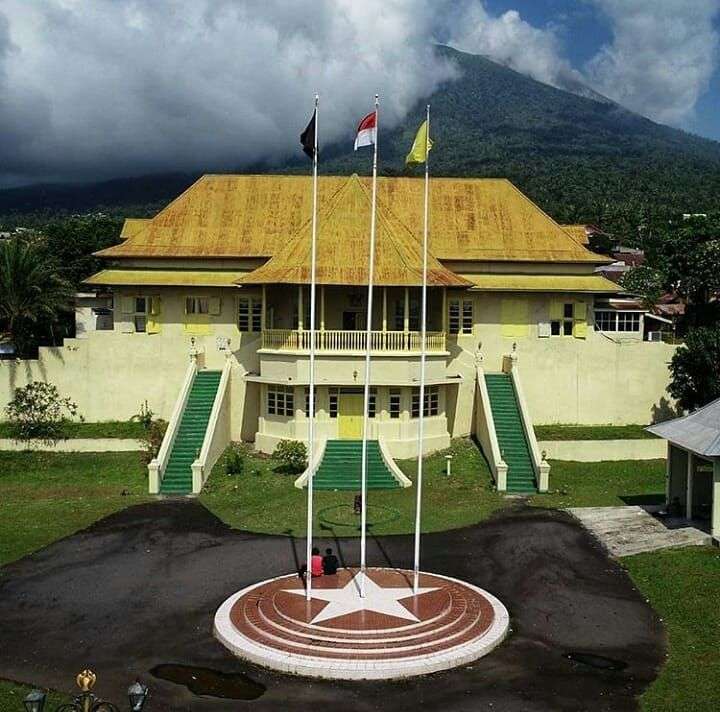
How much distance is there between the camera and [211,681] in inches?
591

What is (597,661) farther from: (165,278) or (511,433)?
(165,278)

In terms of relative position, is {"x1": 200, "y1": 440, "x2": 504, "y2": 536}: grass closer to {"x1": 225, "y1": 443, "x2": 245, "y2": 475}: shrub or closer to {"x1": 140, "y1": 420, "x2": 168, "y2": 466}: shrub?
{"x1": 225, "y1": 443, "x2": 245, "y2": 475}: shrub

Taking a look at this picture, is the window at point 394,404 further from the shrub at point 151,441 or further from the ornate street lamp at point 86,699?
the ornate street lamp at point 86,699

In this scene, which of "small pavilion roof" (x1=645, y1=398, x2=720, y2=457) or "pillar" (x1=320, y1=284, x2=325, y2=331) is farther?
"pillar" (x1=320, y1=284, x2=325, y2=331)

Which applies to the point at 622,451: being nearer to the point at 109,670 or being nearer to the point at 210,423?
the point at 210,423

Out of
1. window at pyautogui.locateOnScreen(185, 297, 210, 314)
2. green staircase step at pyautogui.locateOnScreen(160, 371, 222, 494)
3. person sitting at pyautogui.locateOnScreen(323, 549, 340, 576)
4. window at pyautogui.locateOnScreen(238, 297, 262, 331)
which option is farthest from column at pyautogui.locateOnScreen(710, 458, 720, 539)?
window at pyautogui.locateOnScreen(185, 297, 210, 314)

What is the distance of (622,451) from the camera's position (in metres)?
32.7

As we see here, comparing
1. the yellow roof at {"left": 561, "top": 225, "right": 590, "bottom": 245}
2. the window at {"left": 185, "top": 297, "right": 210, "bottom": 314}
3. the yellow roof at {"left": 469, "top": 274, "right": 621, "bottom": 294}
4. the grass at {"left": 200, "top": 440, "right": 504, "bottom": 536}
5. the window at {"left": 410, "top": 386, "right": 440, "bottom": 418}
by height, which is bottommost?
the grass at {"left": 200, "top": 440, "right": 504, "bottom": 536}

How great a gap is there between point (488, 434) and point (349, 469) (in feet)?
17.6

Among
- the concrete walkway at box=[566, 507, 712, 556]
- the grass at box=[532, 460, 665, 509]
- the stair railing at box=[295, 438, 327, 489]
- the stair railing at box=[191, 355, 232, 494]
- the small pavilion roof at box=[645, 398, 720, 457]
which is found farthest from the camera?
the stair railing at box=[295, 438, 327, 489]

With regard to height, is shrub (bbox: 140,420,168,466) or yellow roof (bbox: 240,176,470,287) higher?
yellow roof (bbox: 240,176,470,287)

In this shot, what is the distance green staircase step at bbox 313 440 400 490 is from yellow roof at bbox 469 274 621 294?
8.78 m

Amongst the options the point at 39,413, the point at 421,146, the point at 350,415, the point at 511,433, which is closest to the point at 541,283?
the point at 511,433

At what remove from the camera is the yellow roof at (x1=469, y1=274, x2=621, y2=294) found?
3625cm
